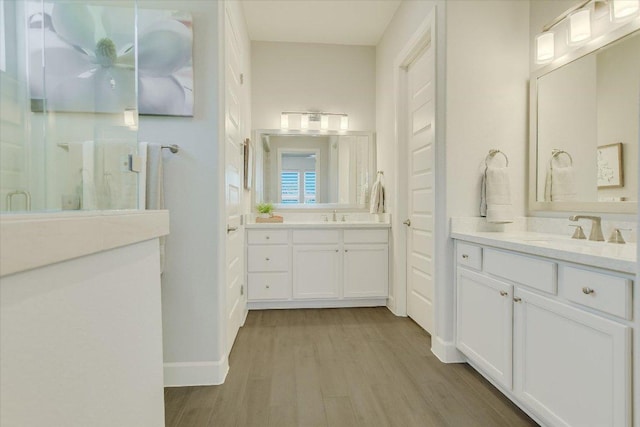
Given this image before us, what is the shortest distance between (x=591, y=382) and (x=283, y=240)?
246cm

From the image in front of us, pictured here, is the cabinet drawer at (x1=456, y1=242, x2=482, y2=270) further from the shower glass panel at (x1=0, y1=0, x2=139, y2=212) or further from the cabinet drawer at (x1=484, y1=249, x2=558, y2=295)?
the shower glass panel at (x1=0, y1=0, x2=139, y2=212)

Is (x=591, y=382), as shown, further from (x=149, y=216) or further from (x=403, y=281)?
(x=403, y=281)

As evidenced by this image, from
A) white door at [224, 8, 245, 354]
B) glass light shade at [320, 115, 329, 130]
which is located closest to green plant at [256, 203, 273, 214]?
white door at [224, 8, 245, 354]

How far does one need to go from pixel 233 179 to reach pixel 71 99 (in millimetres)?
1460

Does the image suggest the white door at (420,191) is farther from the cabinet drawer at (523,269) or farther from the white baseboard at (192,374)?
the white baseboard at (192,374)

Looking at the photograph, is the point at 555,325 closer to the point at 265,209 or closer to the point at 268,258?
the point at 268,258

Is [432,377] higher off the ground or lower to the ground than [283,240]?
lower

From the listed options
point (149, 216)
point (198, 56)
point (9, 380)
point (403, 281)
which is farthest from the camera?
point (403, 281)

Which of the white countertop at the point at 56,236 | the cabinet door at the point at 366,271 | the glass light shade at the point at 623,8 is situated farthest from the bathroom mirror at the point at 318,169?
the white countertop at the point at 56,236

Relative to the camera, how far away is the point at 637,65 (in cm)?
161

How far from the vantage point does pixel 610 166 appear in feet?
5.65

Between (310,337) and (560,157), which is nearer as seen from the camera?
(560,157)

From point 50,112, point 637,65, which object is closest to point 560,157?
point 637,65

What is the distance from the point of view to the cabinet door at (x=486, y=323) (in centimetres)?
168
